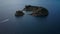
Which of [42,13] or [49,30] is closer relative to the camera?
[49,30]

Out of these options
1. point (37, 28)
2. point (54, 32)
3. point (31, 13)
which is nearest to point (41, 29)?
point (37, 28)

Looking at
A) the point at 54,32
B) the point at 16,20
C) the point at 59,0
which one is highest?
the point at 59,0

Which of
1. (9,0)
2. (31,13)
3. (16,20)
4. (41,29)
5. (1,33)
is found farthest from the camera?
(9,0)

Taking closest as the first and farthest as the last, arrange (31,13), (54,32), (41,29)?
(54,32), (41,29), (31,13)

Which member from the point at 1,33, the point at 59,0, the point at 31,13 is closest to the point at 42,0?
the point at 59,0

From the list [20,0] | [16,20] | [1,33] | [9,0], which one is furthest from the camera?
[20,0]

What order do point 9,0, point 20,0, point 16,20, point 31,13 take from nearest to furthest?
point 16,20, point 31,13, point 9,0, point 20,0

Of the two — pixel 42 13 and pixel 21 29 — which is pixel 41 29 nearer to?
pixel 21 29

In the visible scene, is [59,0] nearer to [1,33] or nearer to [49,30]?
[49,30]

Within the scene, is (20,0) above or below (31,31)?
above
